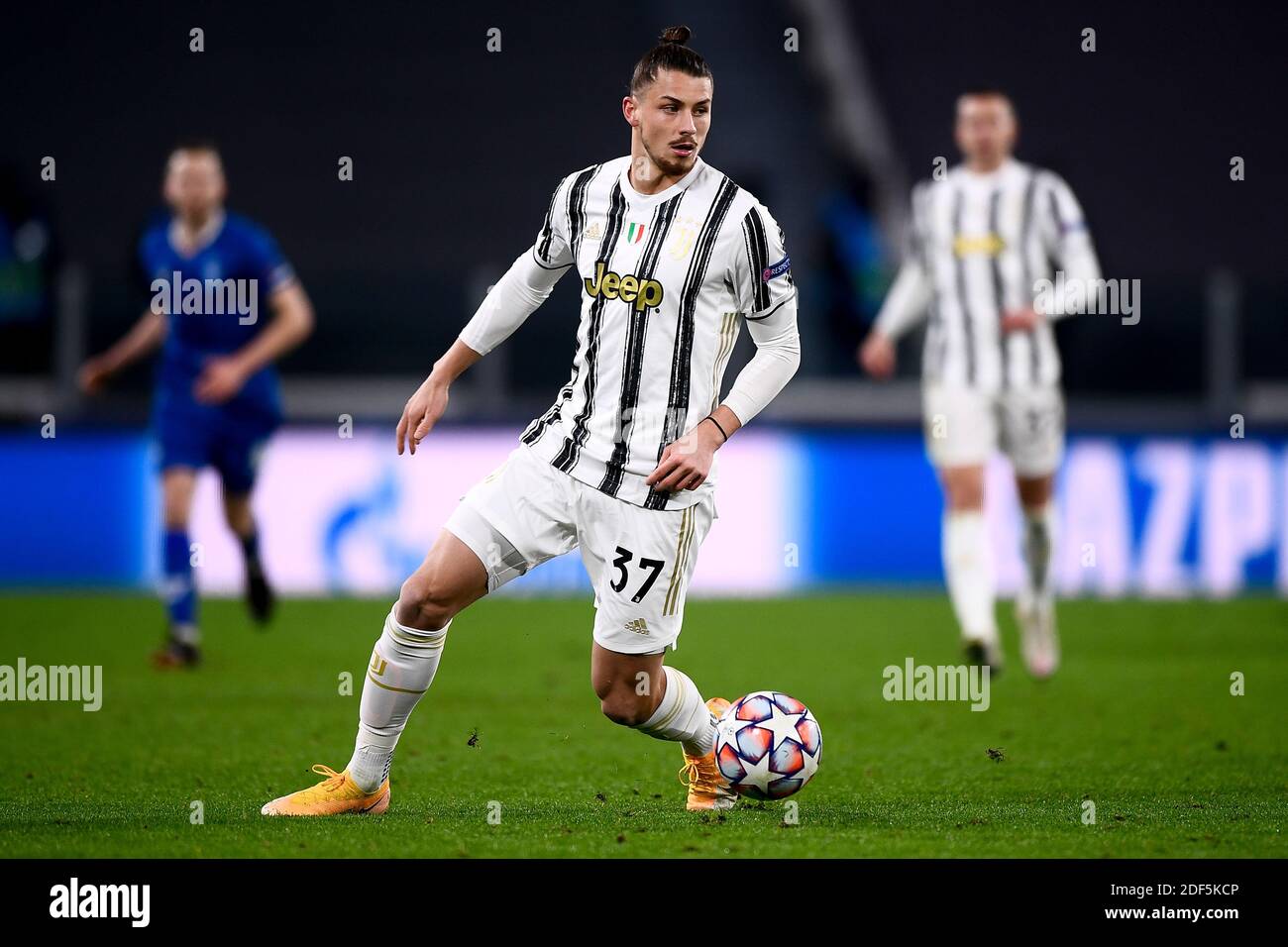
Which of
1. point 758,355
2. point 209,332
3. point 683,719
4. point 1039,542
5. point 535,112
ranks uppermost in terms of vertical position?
point 535,112

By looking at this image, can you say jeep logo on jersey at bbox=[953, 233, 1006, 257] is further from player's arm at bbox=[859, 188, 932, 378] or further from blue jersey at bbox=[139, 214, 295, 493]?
blue jersey at bbox=[139, 214, 295, 493]

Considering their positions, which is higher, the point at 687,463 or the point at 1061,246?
the point at 1061,246

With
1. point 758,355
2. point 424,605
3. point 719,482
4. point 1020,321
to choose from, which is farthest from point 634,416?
point 719,482

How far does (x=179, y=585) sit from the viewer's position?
28.0ft

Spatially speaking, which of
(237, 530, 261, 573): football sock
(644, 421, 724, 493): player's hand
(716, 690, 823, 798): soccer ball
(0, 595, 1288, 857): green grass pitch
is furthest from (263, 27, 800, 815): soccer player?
(237, 530, 261, 573): football sock

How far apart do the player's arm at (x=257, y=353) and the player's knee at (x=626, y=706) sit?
4222 mm

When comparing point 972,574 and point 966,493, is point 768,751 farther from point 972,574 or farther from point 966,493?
point 966,493

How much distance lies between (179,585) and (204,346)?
118 cm

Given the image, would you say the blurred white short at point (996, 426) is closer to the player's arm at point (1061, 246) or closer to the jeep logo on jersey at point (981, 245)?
the player's arm at point (1061, 246)

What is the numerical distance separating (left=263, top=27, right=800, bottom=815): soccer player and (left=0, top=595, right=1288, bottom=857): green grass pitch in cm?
47

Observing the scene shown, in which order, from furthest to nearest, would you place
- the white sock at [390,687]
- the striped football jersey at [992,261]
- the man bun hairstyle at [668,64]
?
the striped football jersey at [992,261], the white sock at [390,687], the man bun hairstyle at [668,64]

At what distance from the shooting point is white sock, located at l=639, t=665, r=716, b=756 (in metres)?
4.94

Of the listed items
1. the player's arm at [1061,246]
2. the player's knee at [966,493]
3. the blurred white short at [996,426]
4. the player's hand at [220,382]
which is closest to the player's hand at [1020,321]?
the player's arm at [1061,246]

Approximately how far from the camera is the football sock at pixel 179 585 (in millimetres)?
8523
